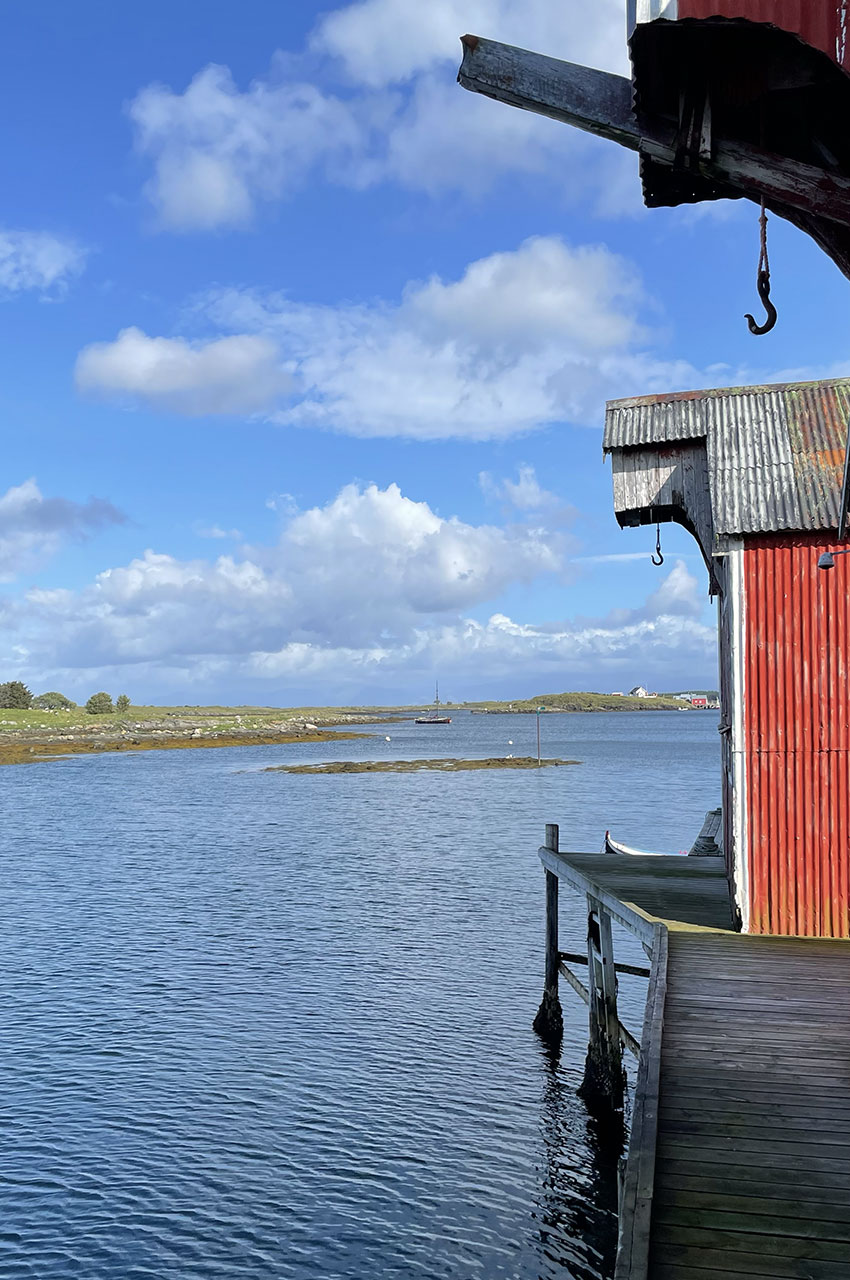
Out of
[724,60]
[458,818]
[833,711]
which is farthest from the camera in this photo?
[458,818]

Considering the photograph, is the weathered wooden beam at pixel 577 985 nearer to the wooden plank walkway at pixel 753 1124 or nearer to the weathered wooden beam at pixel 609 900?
the weathered wooden beam at pixel 609 900

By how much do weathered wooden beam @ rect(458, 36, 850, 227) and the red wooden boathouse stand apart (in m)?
8.31

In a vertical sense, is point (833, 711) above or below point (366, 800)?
above

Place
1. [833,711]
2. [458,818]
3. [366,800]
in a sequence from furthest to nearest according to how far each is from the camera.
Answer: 1. [366,800]
2. [458,818]
3. [833,711]

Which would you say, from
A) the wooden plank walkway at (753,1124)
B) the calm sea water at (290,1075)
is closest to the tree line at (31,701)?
the calm sea water at (290,1075)

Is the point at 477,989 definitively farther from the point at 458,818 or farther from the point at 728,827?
the point at 458,818

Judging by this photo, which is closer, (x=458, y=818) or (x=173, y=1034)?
(x=173, y=1034)

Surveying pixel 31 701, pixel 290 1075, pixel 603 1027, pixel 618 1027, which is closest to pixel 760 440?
pixel 618 1027

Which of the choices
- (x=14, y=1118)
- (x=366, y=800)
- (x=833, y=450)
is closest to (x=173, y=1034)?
(x=14, y=1118)

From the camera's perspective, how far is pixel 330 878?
1281 inches

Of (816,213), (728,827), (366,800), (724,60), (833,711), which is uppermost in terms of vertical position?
(724,60)

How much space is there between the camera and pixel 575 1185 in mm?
12477

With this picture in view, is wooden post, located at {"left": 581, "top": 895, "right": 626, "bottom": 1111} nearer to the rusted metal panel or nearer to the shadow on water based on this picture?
the shadow on water

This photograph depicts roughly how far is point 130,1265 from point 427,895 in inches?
748
